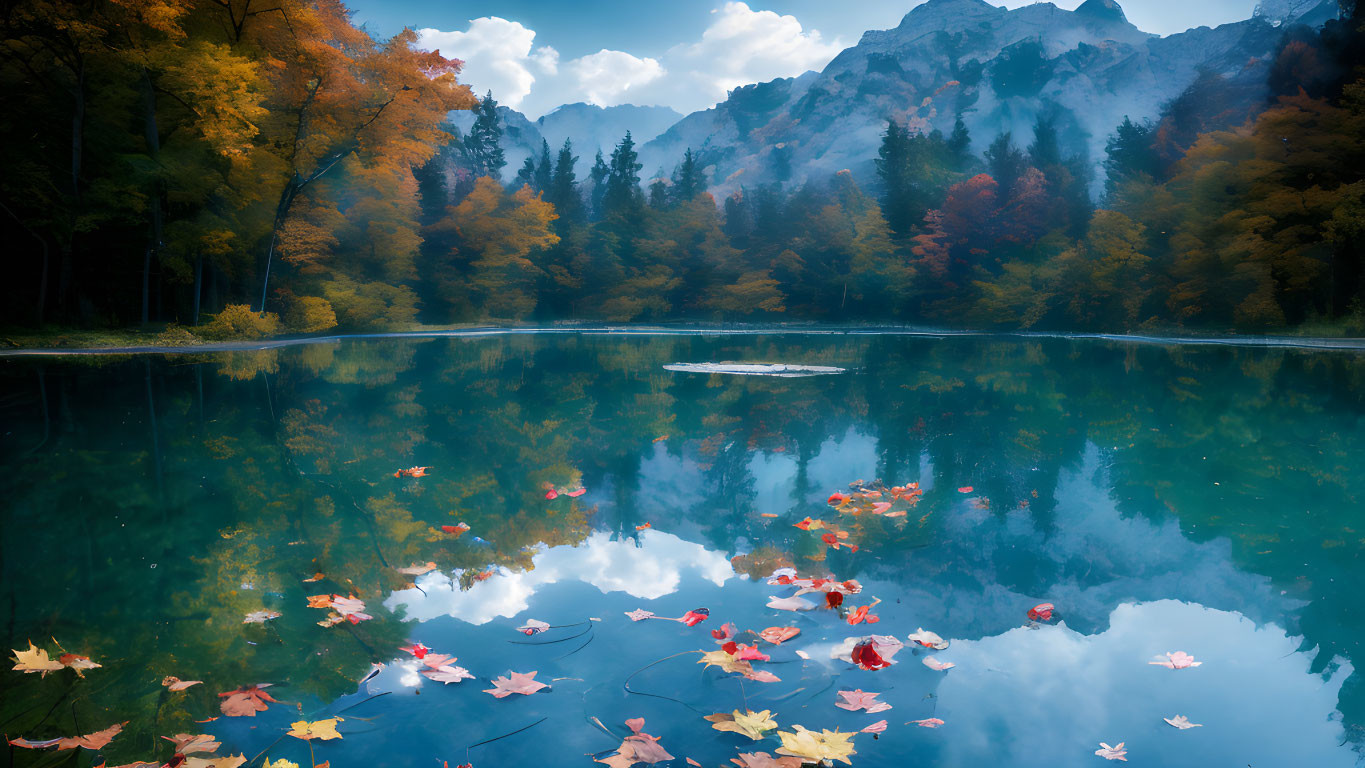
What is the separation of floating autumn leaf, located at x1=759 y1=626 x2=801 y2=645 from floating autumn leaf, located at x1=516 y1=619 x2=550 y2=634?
871 millimetres

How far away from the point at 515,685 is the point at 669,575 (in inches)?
48.9

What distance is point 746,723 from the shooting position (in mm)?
2047

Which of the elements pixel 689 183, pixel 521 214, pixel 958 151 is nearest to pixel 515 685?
pixel 521 214

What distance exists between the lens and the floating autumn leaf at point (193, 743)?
1920mm

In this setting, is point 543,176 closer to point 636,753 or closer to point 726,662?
point 726,662

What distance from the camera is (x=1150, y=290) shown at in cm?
3083

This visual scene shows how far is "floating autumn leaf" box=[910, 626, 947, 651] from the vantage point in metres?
2.67

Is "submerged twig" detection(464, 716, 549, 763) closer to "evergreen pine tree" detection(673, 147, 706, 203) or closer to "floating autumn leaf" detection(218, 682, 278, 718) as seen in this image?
"floating autumn leaf" detection(218, 682, 278, 718)

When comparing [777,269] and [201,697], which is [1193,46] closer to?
[777,269]

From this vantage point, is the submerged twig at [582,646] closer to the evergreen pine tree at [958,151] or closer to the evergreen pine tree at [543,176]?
the evergreen pine tree at [543,176]

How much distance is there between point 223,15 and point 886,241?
31.3 metres

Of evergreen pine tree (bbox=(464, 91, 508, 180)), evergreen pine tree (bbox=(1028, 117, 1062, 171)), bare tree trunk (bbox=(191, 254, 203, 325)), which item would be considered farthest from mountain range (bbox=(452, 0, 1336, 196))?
bare tree trunk (bbox=(191, 254, 203, 325))

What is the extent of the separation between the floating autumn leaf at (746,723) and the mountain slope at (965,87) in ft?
325

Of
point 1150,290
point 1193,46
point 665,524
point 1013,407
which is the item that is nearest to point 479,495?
point 665,524
